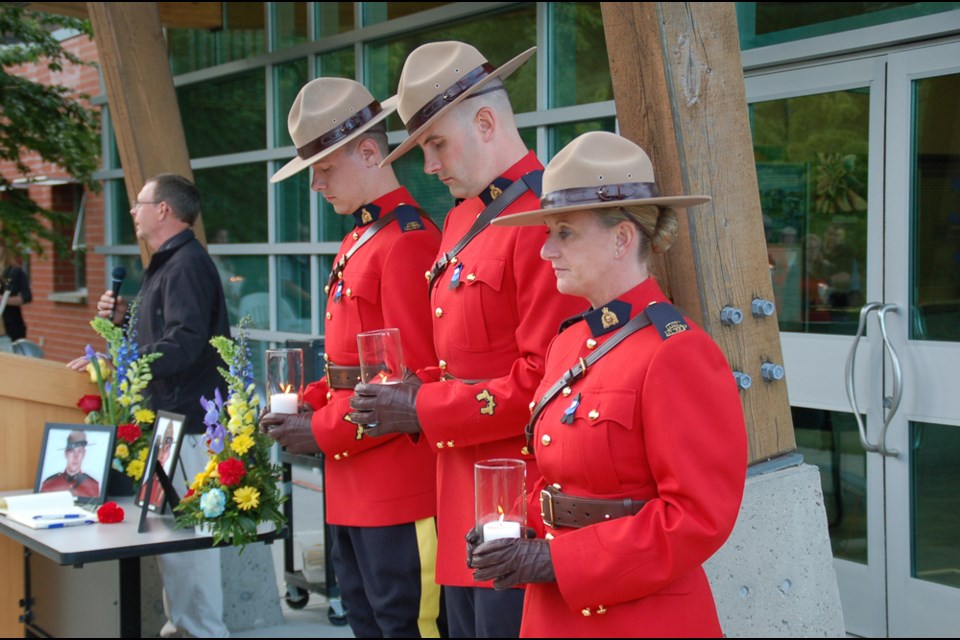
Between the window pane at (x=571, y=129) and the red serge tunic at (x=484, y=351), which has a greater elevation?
the window pane at (x=571, y=129)

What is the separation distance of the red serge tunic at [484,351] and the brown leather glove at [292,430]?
0.58 meters

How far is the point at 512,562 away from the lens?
2.13 meters

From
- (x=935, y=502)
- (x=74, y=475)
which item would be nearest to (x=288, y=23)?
(x=74, y=475)

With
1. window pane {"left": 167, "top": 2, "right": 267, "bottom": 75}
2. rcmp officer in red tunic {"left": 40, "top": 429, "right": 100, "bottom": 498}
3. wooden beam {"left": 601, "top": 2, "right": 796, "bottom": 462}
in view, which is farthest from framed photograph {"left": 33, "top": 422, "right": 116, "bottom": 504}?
window pane {"left": 167, "top": 2, "right": 267, "bottom": 75}

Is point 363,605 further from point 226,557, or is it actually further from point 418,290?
point 226,557

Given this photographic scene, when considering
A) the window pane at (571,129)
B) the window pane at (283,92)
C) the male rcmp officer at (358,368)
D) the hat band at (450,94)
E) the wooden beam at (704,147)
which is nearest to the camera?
the hat band at (450,94)

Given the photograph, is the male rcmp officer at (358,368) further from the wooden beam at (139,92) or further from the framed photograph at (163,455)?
the wooden beam at (139,92)

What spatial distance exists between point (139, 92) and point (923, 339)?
418cm

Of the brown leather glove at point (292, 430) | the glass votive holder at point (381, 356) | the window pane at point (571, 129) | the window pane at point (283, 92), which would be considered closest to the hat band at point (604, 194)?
the glass votive holder at point (381, 356)

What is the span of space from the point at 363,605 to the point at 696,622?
164 cm

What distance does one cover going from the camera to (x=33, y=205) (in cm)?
1055

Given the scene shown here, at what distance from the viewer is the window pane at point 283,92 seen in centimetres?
825

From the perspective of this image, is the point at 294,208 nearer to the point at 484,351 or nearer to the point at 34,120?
the point at 34,120

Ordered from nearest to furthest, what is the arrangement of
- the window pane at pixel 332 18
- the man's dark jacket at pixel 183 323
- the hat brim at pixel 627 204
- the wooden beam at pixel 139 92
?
the hat brim at pixel 627 204 < the man's dark jacket at pixel 183 323 < the wooden beam at pixel 139 92 < the window pane at pixel 332 18
